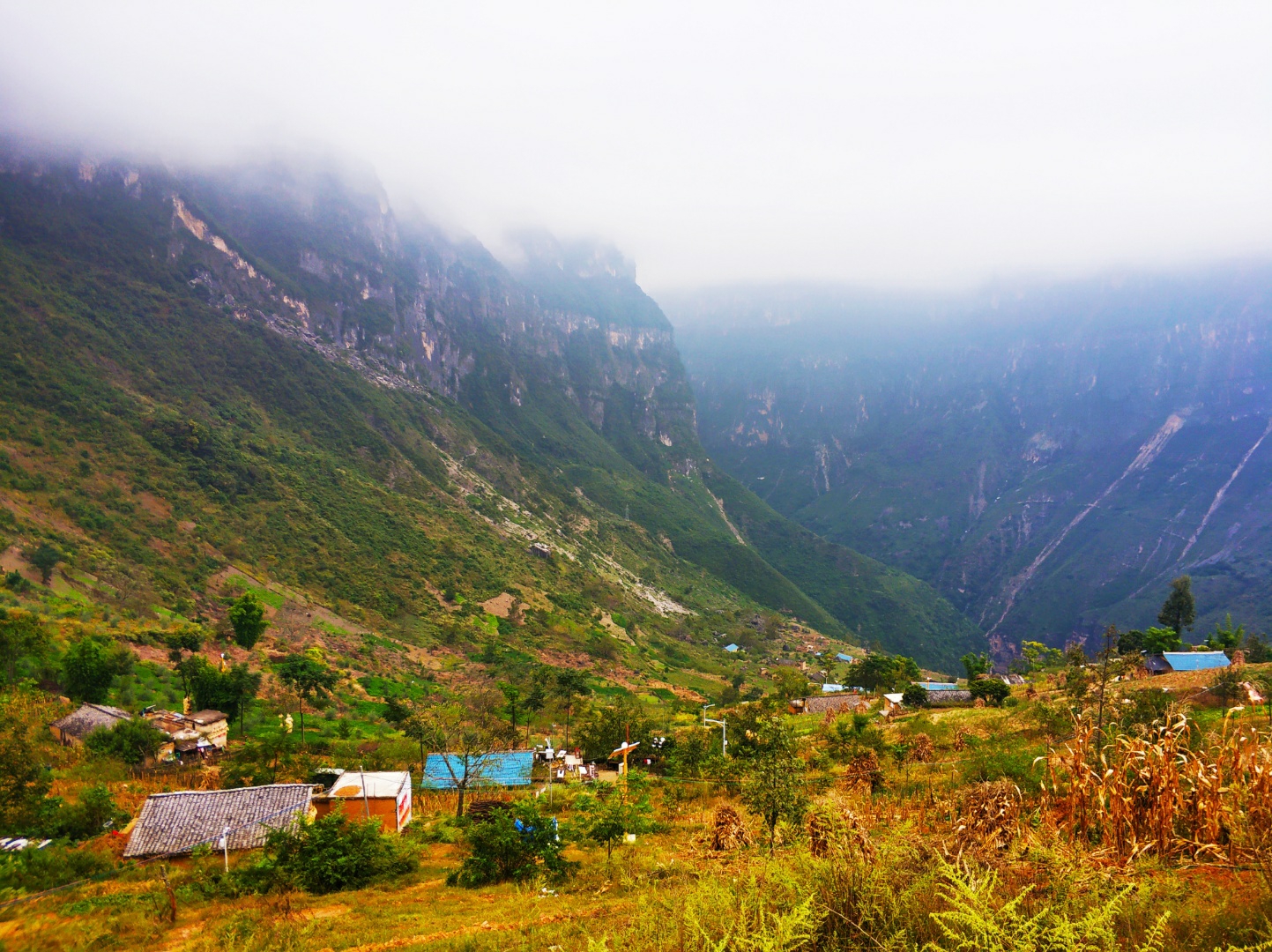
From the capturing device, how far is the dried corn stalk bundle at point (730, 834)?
9.98 meters

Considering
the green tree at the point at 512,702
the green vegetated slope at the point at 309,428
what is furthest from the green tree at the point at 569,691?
the green vegetated slope at the point at 309,428

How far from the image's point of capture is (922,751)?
19391mm

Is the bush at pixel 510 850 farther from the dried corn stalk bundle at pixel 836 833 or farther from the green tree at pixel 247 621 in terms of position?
the green tree at pixel 247 621

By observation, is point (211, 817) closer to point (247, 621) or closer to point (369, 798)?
point (369, 798)

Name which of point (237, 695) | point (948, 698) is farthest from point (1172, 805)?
point (237, 695)

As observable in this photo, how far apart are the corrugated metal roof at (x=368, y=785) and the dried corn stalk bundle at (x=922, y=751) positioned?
55.0ft

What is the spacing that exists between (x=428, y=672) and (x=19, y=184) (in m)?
91.9

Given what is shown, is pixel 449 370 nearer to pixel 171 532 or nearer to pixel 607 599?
pixel 607 599

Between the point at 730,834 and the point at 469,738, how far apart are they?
18210mm

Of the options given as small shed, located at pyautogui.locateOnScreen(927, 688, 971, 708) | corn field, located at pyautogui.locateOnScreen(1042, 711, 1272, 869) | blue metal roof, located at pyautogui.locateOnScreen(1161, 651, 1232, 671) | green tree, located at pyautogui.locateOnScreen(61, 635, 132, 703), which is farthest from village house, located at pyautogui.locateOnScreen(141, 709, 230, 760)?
blue metal roof, located at pyautogui.locateOnScreen(1161, 651, 1232, 671)

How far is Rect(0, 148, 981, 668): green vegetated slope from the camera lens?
192 ft

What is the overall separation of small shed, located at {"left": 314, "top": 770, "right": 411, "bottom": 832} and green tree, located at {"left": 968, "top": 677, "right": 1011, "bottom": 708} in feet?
88.8

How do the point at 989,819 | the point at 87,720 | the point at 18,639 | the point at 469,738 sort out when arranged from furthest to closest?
the point at 18,639, the point at 469,738, the point at 87,720, the point at 989,819

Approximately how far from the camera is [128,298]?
8238 centimetres
